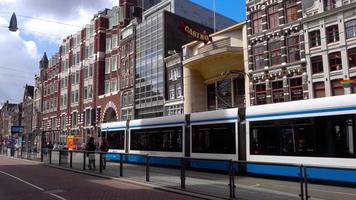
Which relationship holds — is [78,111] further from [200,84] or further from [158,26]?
[200,84]

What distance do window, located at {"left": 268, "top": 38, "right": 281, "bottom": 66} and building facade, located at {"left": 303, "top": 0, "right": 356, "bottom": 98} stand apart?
2994mm

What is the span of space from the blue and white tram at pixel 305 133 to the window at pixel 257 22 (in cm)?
2203

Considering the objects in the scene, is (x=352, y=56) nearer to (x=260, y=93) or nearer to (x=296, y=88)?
(x=296, y=88)

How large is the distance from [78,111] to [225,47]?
42366mm

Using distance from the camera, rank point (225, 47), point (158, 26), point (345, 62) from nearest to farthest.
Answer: point (345, 62)
point (225, 47)
point (158, 26)

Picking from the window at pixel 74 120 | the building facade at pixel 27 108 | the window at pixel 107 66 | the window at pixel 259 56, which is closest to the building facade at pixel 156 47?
the window at pixel 107 66

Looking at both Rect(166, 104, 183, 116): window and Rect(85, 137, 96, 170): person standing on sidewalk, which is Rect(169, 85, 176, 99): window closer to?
Rect(166, 104, 183, 116): window

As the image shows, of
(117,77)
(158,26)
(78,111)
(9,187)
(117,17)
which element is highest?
(117,17)

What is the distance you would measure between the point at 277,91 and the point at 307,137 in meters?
20.9

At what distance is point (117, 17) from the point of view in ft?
222

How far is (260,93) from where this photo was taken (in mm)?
38156

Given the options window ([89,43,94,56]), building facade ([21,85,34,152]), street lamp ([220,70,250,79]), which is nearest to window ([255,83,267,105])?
street lamp ([220,70,250,79])

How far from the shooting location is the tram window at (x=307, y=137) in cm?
1480

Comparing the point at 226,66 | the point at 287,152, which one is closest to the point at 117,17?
the point at 226,66
